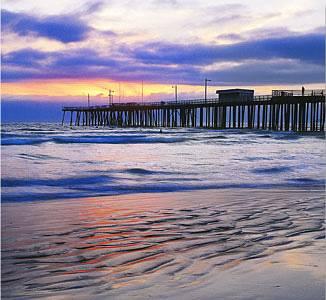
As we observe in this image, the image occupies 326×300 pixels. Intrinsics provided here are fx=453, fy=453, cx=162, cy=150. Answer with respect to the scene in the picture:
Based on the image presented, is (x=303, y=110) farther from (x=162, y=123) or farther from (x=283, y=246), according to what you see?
(x=283, y=246)

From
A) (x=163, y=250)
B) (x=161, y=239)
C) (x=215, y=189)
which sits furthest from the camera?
(x=215, y=189)

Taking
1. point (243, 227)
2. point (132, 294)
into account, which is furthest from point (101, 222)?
point (132, 294)

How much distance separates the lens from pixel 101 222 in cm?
498

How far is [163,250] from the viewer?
12.3 ft

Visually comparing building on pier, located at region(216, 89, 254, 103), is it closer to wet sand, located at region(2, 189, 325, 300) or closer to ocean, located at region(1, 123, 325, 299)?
ocean, located at region(1, 123, 325, 299)

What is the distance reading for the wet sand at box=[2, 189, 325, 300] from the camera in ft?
9.12

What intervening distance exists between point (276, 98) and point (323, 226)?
3418cm

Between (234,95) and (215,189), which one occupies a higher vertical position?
(234,95)

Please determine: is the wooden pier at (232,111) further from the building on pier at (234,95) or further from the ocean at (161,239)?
the ocean at (161,239)

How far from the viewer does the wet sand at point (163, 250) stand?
2.78 m

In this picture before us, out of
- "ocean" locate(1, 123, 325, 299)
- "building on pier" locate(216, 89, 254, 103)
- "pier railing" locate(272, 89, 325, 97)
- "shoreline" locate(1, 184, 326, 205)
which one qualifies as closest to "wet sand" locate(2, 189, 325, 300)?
"ocean" locate(1, 123, 325, 299)

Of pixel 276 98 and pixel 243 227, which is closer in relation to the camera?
pixel 243 227

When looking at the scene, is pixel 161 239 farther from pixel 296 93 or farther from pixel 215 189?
pixel 296 93

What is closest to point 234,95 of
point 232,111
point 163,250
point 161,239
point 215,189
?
point 232,111
